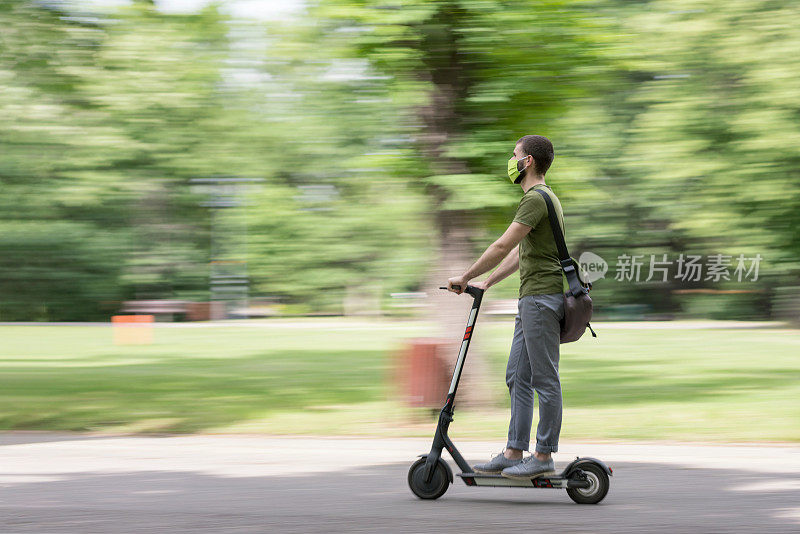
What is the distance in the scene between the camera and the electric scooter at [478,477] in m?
5.71

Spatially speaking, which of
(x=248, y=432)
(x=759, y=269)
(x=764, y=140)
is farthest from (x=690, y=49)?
(x=248, y=432)

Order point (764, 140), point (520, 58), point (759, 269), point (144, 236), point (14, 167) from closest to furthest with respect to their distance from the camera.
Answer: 1. point (520, 58)
2. point (14, 167)
3. point (764, 140)
4. point (759, 269)
5. point (144, 236)

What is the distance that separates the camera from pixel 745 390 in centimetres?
1284

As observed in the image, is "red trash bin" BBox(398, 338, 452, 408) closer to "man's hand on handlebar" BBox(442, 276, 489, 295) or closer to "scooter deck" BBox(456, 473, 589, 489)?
"scooter deck" BBox(456, 473, 589, 489)

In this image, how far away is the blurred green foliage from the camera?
10328mm

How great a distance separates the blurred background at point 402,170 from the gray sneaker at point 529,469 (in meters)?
3.37

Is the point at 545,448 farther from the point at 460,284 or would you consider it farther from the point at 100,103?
the point at 100,103

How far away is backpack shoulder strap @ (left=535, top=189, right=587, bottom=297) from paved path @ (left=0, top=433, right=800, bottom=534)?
4.24ft

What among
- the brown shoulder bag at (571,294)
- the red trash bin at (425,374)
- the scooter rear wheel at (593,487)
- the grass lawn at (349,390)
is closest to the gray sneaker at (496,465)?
the scooter rear wheel at (593,487)

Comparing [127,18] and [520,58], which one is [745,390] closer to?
[520,58]

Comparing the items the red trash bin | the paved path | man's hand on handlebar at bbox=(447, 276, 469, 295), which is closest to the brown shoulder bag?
man's hand on handlebar at bbox=(447, 276, 469, 295)

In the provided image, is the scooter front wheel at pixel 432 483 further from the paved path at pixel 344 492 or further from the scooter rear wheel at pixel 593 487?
the scooter rear wheel at pixel 593 487

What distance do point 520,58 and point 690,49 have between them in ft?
56.1

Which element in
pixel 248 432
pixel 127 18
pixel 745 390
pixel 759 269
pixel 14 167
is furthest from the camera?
pixel 759 269
